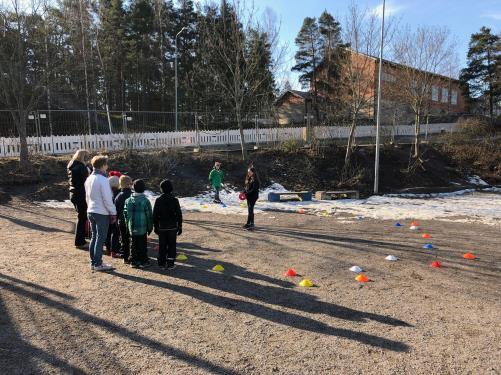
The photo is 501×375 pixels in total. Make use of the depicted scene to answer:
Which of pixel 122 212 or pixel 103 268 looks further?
pixel 122 212

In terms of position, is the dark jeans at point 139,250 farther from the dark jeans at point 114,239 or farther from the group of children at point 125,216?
the dark jeans at point 114,239

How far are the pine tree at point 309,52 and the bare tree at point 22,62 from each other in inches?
1240

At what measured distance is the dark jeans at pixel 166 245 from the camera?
6312 mm

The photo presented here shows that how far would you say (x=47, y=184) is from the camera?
14.1 meters

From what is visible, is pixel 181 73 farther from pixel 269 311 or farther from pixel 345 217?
pixel 269 311

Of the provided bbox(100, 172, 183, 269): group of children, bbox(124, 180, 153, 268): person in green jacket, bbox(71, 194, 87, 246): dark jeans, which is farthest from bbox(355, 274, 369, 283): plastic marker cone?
bbox(71, 194, 87, 246): dark jeans

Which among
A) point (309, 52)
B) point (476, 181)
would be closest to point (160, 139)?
point (476, 181)

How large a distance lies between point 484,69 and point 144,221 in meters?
50.9

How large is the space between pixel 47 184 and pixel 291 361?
41.9 ft

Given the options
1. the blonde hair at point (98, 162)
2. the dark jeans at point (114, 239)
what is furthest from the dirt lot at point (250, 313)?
the blonde hair at point (98, 162)

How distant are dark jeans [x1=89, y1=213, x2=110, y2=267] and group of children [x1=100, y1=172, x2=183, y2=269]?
348 mm

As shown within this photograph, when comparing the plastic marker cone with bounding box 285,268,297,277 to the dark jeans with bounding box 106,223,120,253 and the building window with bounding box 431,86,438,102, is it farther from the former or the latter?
the building window with bounding box 431,86,438,102

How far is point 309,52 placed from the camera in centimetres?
4462

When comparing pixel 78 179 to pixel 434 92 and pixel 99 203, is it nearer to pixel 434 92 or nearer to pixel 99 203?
pixel 99 203
